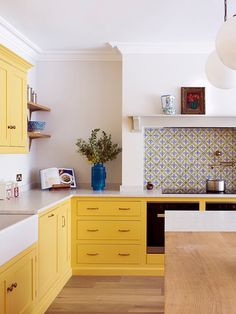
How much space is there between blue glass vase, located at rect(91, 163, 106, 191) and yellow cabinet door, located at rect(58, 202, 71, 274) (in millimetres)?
599

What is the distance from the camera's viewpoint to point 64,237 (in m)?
4.63

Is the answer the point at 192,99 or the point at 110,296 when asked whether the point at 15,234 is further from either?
the point at 192,99

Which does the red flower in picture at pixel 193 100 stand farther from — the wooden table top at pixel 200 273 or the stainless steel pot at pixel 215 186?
the wooden table top at pixel 200 273

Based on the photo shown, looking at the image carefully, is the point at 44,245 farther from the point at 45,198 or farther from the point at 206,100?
the point at 206,100

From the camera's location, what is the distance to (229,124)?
5.31m

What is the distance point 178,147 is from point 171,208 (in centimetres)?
89

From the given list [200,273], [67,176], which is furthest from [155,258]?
[200,273]

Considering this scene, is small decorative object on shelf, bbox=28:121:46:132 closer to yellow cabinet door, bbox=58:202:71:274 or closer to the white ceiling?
the white ceiling

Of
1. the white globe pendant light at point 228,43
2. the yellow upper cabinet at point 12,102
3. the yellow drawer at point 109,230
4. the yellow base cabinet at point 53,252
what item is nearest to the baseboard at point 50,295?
the yellow base cabinet at point 53,252

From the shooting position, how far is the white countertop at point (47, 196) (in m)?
3.67

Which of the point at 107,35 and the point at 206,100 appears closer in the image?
the point at 107,35

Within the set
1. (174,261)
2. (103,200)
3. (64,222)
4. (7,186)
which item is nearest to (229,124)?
(103,200)

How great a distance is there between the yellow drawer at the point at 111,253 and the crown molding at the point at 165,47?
2.11 meters

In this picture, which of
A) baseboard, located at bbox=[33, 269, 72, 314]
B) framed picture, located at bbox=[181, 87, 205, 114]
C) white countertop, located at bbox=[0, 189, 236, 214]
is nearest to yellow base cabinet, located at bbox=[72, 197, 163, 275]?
white countertop, located at bbox=[0, 189, 236, 214]
